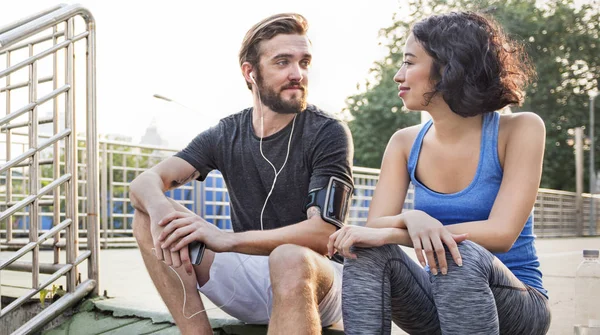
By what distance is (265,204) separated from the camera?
2418 millimetres

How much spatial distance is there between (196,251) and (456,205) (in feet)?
2.70

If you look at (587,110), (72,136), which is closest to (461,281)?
(72,136)

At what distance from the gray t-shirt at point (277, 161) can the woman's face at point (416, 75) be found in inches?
13.6

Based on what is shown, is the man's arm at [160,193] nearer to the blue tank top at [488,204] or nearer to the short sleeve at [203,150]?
the short sleeve at [203,150]

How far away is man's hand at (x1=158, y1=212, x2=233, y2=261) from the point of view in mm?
2158

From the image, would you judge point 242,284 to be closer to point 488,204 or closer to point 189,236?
point 189,236

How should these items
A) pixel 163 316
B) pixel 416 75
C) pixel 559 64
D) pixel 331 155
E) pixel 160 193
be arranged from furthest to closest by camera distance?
pixel 559 64 < pixel 163 316 < pixel 160 193 < pixel 331 155 < pixel 416 75

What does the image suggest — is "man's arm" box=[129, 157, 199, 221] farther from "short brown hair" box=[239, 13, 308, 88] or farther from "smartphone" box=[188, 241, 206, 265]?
"short brown hair" box=[239, 13, 308, 88]

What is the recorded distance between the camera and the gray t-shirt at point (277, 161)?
7.66ft

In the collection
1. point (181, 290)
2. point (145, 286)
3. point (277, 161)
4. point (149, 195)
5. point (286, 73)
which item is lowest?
point (145, 286)

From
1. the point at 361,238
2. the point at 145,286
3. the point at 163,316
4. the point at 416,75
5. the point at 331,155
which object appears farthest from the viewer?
the point at 145,286

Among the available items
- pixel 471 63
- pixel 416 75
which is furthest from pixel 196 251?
pixel 471 63

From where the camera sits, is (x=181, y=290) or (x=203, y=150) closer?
(x=181, y=290)

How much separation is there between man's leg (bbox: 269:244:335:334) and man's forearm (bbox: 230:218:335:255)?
113mm
